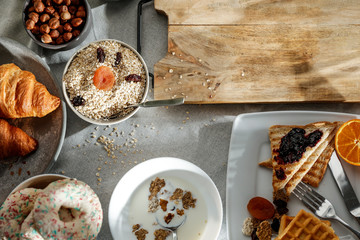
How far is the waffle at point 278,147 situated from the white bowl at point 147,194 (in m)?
0.25

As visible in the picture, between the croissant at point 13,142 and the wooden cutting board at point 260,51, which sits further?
the wooden cutting board at point 260,51

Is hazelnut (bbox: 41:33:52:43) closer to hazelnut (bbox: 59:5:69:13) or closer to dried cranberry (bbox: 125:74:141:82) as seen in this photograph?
hazelnut (bbox: 59:5:69:13)

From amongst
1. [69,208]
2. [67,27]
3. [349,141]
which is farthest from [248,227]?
[67,27]

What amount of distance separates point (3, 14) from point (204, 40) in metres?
0.83

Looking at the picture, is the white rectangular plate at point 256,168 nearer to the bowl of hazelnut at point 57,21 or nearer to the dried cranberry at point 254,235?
the dried cranberry at point 254,235

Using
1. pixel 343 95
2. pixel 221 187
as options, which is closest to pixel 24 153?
pixel 221 187

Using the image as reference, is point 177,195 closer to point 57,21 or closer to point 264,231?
point 264,231

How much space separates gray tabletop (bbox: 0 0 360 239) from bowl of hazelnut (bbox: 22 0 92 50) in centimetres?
12

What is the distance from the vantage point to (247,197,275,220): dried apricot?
4.28 ft

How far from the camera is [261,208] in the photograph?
131 cm

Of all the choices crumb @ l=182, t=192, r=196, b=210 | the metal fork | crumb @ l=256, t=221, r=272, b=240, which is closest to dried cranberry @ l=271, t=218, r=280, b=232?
crumb @ l=256, t=221, r=272, b=240

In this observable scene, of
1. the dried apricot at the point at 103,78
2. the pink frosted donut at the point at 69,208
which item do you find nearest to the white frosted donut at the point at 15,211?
the pink frosted donut at the point at 69,208

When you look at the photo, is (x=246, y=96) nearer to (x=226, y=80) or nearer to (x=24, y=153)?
(x=226, y=80)

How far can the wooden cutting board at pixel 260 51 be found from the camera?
1.36 m
